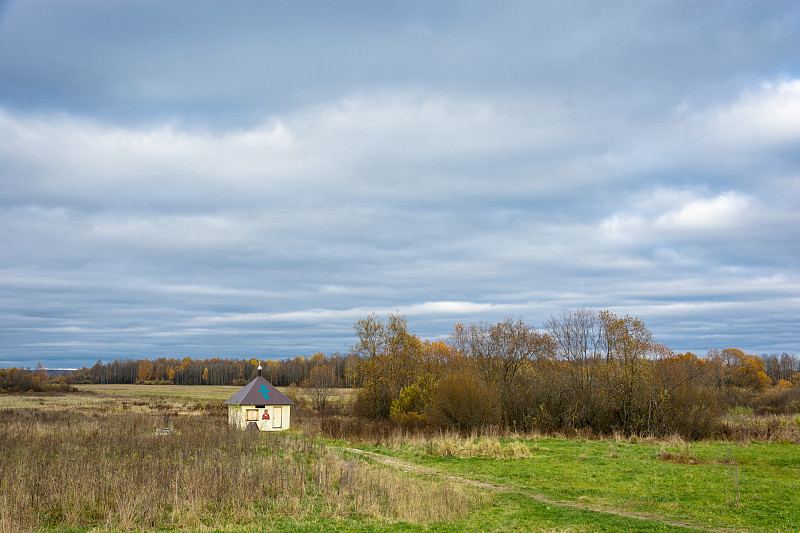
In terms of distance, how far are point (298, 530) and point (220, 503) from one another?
2.55 m

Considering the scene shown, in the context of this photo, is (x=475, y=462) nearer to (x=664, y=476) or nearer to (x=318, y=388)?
(x=664, y=476)

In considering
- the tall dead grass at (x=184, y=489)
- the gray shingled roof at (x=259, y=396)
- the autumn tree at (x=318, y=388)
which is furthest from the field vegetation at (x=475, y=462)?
the autumn tree at (x=318, y=388)

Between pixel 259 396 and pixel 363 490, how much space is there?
18.6 m

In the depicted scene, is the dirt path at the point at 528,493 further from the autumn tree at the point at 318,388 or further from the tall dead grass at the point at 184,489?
the autumn tree at the point at 318,388

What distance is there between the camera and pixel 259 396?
30141mm

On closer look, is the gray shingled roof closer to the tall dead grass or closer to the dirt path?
the dirt path

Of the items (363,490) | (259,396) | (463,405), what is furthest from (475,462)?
(259,396)

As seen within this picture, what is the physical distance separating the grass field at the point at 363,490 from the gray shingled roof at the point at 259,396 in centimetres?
1016

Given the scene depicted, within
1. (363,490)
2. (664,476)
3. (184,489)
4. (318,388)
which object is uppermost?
(184,489)

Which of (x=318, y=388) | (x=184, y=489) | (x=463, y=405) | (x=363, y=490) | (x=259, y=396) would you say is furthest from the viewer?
(x=318, y=388)

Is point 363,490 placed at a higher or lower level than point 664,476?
higher

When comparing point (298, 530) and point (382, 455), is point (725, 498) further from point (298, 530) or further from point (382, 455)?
point (382, 455)

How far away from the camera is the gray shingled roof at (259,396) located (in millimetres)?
29705

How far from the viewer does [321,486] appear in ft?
45.1
